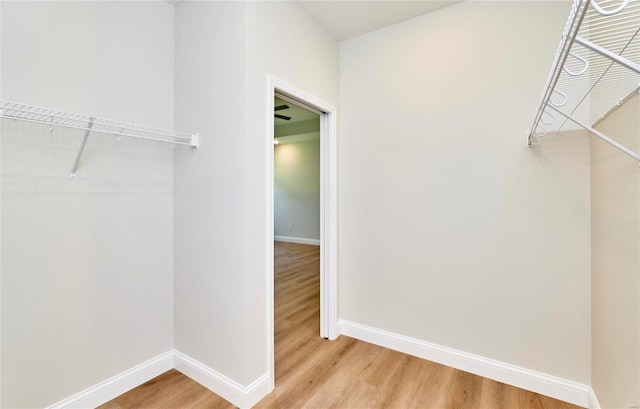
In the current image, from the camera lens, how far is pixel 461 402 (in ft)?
5.83

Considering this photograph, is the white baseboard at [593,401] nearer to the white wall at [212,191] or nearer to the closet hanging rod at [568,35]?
the closet hanging rod at [568,35]

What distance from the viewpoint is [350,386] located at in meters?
1.93

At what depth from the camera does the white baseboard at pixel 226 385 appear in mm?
1742

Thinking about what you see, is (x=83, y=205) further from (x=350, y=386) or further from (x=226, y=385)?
(x=350, y=386)

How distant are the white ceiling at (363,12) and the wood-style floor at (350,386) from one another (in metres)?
2.70

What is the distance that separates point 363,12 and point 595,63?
156 centimetres

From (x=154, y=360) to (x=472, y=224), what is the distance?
2.49 meters

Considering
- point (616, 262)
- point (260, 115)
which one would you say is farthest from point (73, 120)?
point (616, 262)

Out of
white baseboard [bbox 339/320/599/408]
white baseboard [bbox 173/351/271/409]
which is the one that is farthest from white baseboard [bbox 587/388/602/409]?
white baseboard [bbox 173/351/271/409]

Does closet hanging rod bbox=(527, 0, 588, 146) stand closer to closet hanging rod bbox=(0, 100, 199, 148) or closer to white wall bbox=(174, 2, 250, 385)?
white wall bbox=(174, 2, 250, 385)

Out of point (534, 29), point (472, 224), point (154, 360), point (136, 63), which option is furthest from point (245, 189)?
point (534, 29)

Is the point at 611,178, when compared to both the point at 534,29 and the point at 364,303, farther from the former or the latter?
the point at 364,303

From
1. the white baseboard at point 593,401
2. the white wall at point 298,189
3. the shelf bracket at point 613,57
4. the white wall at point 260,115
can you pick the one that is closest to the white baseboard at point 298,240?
the white wall at point 298,189

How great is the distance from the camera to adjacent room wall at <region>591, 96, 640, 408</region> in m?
1.22
